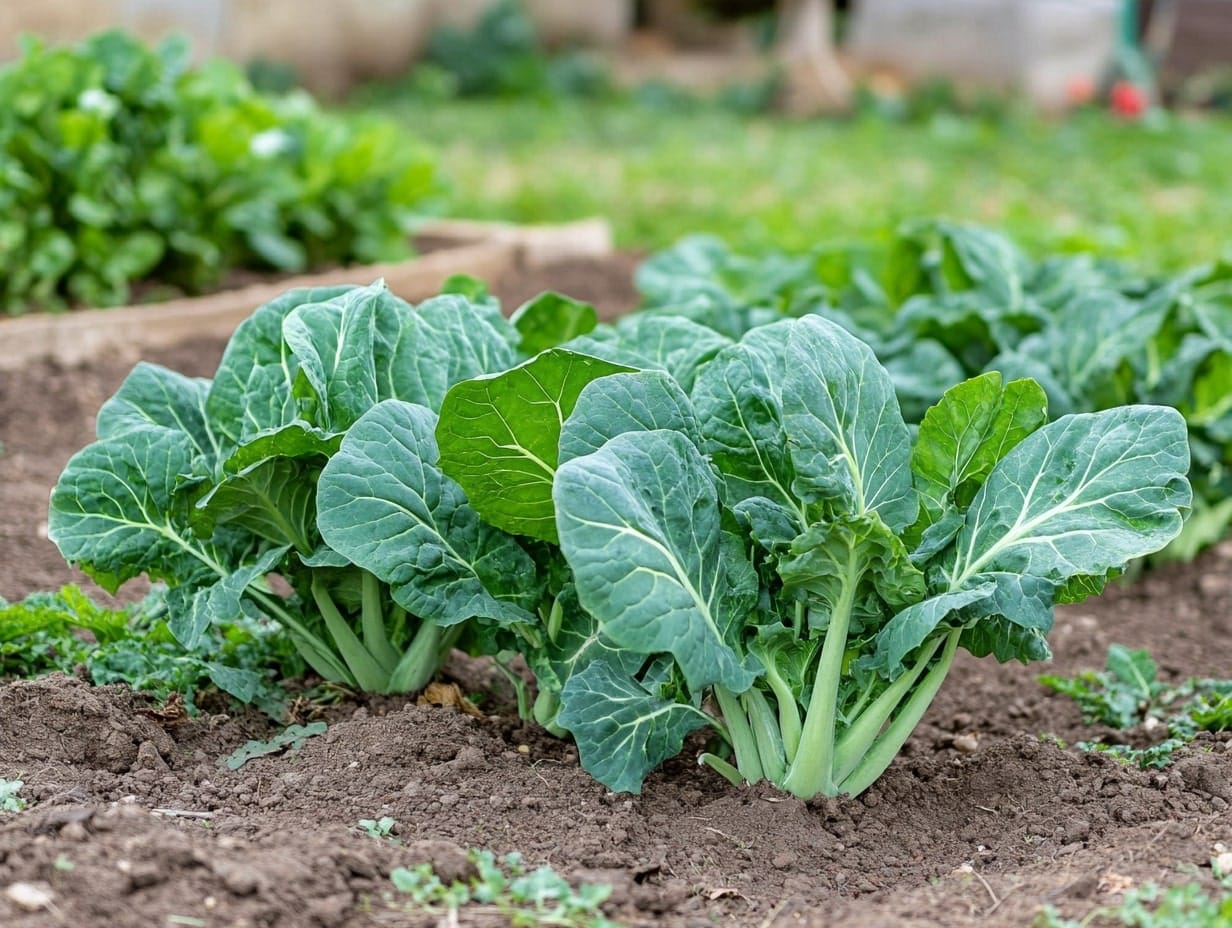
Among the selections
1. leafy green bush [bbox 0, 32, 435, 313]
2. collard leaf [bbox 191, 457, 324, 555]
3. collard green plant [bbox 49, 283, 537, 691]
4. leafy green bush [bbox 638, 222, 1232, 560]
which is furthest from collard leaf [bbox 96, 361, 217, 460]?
leafy green bush [bbox 0, 32, 435, 313]

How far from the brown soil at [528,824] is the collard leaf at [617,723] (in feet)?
0.21

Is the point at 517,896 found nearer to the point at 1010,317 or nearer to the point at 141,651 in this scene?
the point at 141,651

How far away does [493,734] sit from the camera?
2.71m

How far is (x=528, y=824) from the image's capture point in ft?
7.69

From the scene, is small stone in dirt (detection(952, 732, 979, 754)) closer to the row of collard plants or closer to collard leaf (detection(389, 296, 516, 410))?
the row of collard plants

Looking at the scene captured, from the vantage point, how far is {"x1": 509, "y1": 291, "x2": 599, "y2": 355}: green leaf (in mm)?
3096

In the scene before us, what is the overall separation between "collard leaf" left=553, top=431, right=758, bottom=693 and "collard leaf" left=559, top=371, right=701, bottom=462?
2.6 inches

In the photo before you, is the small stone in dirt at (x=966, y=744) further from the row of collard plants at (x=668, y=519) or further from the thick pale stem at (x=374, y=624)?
the thick pale stem at (x=374, y=624)

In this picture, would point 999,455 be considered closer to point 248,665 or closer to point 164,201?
Result: point 248,665

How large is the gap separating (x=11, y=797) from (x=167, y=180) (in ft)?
11.3

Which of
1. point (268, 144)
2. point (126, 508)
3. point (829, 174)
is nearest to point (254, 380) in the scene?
point (126, 508)

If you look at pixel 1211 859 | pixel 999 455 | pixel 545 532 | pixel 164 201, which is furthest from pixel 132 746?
pixel 164 201

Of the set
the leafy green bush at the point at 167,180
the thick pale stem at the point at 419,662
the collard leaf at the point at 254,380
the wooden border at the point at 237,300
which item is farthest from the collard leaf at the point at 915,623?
the leafy green bush at the point at 167,180

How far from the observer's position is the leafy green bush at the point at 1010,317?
395 cm
